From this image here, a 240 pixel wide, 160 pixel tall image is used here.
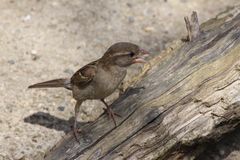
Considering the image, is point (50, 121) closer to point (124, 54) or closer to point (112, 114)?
point (112, 114)

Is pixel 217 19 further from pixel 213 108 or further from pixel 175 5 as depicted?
pixel 175 5

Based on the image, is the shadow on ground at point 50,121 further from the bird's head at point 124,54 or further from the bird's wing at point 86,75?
the bird's head at point 124,54

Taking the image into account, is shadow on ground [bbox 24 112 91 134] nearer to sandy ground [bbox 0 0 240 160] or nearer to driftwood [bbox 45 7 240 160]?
sandy ground [bbox 0 0 240 160]

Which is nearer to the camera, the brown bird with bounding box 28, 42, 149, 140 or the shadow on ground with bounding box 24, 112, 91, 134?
the brown bird with bounding box 28, 42, 149, 140

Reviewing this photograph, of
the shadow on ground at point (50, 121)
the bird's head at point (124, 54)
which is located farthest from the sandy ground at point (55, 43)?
the bird's head at point (124, 54)

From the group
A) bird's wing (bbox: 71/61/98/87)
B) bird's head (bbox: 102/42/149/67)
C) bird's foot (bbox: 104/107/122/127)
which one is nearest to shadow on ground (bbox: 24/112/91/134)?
bird's wing (bbox: 71/61/98/87)

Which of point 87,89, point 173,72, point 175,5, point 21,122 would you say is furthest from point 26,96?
point 175,5

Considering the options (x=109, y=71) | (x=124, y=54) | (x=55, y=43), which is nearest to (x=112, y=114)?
(x=109, y=71)
